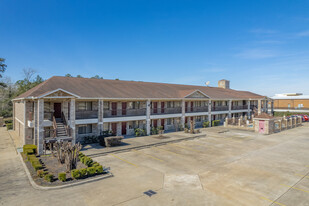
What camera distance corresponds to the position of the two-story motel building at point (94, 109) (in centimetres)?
1828

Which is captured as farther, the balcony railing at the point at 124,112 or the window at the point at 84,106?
the balcony railing at the point at 124,112

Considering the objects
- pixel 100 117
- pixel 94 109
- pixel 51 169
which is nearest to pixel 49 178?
pixel 51 169

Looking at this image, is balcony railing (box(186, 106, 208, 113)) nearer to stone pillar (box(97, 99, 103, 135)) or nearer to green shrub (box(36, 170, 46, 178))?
stone pillar (box(97, 99, 103, 135))

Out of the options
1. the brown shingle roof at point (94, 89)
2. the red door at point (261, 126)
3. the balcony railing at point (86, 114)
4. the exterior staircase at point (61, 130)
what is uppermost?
the brown shingle roof at point (94, 89)

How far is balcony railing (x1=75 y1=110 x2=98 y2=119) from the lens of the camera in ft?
68.4

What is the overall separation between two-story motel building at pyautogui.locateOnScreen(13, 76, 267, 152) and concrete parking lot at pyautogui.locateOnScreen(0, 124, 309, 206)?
12.3 ft

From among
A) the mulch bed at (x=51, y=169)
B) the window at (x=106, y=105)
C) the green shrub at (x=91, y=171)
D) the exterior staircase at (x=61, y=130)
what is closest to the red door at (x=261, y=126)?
the window at (x=106, y=105)

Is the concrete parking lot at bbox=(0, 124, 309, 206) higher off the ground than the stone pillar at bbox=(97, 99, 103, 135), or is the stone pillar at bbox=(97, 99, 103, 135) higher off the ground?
the stone pillar at bbox=(97, 99, 103, 135)

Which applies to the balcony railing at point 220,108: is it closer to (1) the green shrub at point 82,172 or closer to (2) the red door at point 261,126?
(2) the red door at point 261,126

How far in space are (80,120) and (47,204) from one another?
12383mm

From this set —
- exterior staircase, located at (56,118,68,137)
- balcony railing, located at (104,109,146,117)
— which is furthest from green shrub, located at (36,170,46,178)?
balcony railing, located at (104,109,146,117)

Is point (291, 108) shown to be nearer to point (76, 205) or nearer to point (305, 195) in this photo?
point (305, 195)

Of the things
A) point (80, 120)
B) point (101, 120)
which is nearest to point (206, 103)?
point (101, 120)

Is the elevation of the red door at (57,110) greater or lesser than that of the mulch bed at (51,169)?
greater
